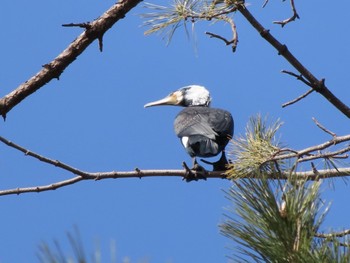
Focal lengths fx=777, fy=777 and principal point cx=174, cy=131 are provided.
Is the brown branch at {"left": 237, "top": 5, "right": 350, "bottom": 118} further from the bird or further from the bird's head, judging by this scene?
the bird's head

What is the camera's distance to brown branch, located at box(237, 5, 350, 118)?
8.07 feet

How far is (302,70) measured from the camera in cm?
249

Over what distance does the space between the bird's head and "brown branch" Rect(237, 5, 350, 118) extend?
2830mm

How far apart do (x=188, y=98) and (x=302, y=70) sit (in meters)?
3.06

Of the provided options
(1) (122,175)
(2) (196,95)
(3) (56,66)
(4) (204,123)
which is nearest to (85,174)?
(1) (122,175)

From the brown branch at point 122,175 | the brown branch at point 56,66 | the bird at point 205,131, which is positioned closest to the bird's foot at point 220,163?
the bird at point 205,131

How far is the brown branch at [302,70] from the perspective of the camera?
246 centimetres

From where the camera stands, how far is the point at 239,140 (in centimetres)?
292

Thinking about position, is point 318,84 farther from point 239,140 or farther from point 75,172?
point 75,172

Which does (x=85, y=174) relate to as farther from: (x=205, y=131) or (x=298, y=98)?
(x=205, y=131)

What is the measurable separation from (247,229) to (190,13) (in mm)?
1427

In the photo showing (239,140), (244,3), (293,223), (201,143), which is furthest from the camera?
(201,143)

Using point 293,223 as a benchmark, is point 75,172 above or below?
above

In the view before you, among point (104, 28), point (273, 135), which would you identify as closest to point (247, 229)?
point (104, 28)
